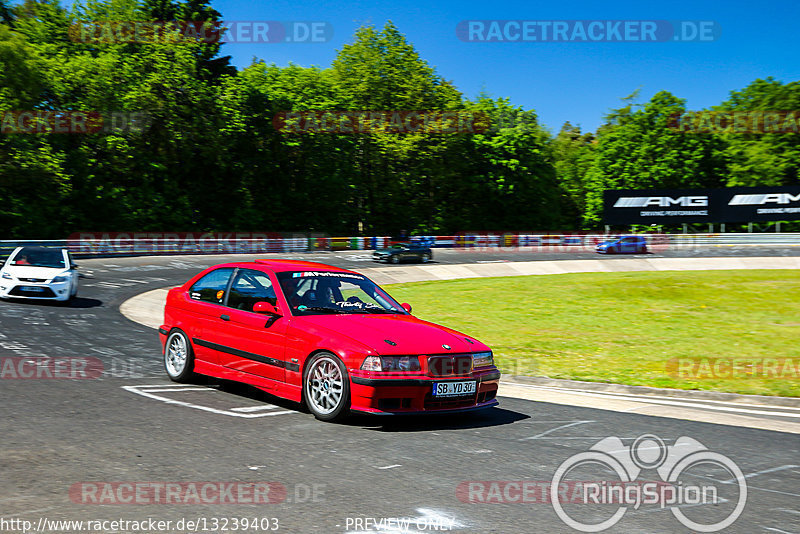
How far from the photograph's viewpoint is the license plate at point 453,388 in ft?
23.7

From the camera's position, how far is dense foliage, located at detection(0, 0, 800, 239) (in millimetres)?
50875

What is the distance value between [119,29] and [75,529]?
207 feet

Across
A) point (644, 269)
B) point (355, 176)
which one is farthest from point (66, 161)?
point (644, 269)

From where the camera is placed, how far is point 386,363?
7047 mm

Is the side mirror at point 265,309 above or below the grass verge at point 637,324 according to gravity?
above

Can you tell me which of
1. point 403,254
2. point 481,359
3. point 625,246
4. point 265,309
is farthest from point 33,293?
point 625,246

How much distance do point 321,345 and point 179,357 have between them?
282 centimetres

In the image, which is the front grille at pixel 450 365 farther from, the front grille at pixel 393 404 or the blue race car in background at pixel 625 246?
the blue race car in background at pixel 625 246

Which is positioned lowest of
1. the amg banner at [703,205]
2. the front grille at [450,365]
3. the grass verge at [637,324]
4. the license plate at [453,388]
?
the grass verge at [637,324]

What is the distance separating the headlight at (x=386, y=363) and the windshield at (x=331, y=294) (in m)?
1.22

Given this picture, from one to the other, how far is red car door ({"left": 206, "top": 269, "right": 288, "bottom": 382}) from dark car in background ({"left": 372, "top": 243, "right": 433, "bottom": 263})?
1191 inches

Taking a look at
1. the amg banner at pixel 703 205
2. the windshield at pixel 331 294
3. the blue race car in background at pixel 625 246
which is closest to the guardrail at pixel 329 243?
the blue race car in background at pixel 625 246

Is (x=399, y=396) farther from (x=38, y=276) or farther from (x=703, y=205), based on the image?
(x=703, y=205)

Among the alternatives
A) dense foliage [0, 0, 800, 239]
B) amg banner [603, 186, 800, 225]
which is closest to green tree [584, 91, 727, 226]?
dense foliage [0, 0, 800, 239]
